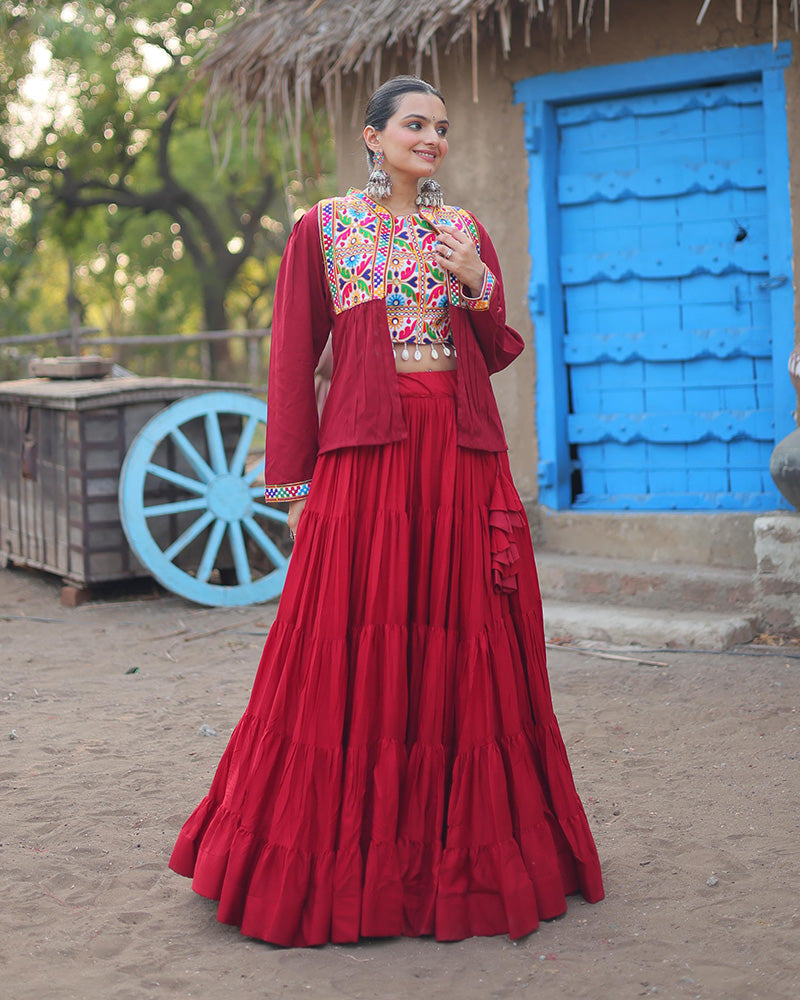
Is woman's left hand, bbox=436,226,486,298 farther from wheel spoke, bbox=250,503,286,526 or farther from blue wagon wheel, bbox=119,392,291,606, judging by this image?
wheel spoke, bbox=250,503,286,526

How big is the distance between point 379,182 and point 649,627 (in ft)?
9.87

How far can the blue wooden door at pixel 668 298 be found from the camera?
5.59 m

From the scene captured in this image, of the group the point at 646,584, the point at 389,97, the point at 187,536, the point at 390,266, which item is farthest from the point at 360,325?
the point at 187,536

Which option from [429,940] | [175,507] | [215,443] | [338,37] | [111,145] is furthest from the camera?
[111,145]

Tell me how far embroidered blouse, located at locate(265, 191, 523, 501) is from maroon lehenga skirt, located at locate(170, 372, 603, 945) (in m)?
0.06

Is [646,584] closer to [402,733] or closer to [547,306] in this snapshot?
[547,306]

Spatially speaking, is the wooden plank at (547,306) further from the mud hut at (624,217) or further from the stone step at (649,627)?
the stone step at (649,627)

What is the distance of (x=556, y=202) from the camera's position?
6012mm

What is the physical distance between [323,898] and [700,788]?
4.77 ft

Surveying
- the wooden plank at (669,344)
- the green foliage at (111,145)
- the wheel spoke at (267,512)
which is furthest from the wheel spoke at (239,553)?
the green foliage at (111,145)

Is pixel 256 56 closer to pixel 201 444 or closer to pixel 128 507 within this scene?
pixel 201 444

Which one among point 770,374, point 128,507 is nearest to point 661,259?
point 770,374

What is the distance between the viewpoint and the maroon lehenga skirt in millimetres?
2561

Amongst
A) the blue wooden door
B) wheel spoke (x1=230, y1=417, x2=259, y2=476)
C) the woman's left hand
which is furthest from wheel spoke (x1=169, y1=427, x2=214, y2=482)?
the woman's left hand
